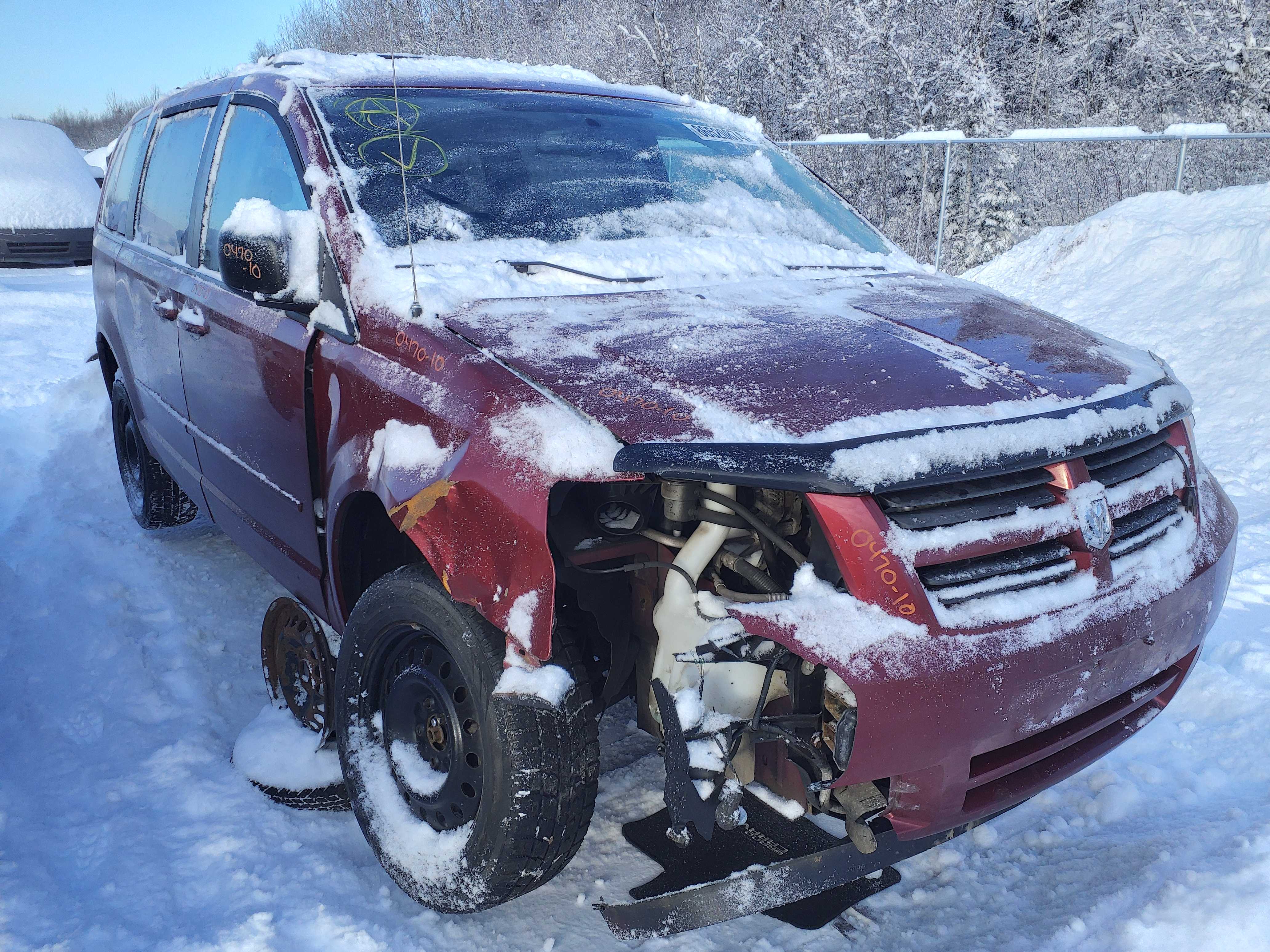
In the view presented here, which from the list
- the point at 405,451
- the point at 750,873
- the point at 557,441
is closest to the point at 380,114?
the point at 405,451

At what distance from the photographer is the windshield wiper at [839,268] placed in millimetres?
2926

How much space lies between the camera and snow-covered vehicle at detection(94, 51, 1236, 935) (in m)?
1.71

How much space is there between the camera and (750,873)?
1.80 metres

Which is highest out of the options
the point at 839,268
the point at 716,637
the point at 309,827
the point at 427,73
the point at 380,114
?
the point at 427,73

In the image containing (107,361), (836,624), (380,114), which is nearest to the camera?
(836,624)

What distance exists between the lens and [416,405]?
213 centimetres

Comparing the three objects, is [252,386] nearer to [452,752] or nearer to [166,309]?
[166,309]

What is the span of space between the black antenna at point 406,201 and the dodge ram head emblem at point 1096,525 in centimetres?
155

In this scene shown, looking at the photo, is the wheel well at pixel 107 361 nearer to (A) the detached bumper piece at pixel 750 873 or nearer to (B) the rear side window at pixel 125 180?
(B) the rear side window at pixel 125 180

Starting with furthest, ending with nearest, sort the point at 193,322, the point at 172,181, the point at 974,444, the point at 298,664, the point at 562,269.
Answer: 1. the point at 172,181
2. the point at 193,322
3. the point at 298,664
4. the point at 562,269
5. the point at 974,444

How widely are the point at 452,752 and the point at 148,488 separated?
331cm

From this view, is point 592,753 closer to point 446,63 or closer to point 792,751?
point 792,751

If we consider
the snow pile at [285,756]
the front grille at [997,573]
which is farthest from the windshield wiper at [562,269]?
the snow pile at [285,756]

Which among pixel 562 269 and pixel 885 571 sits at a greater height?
pixel 562 269
